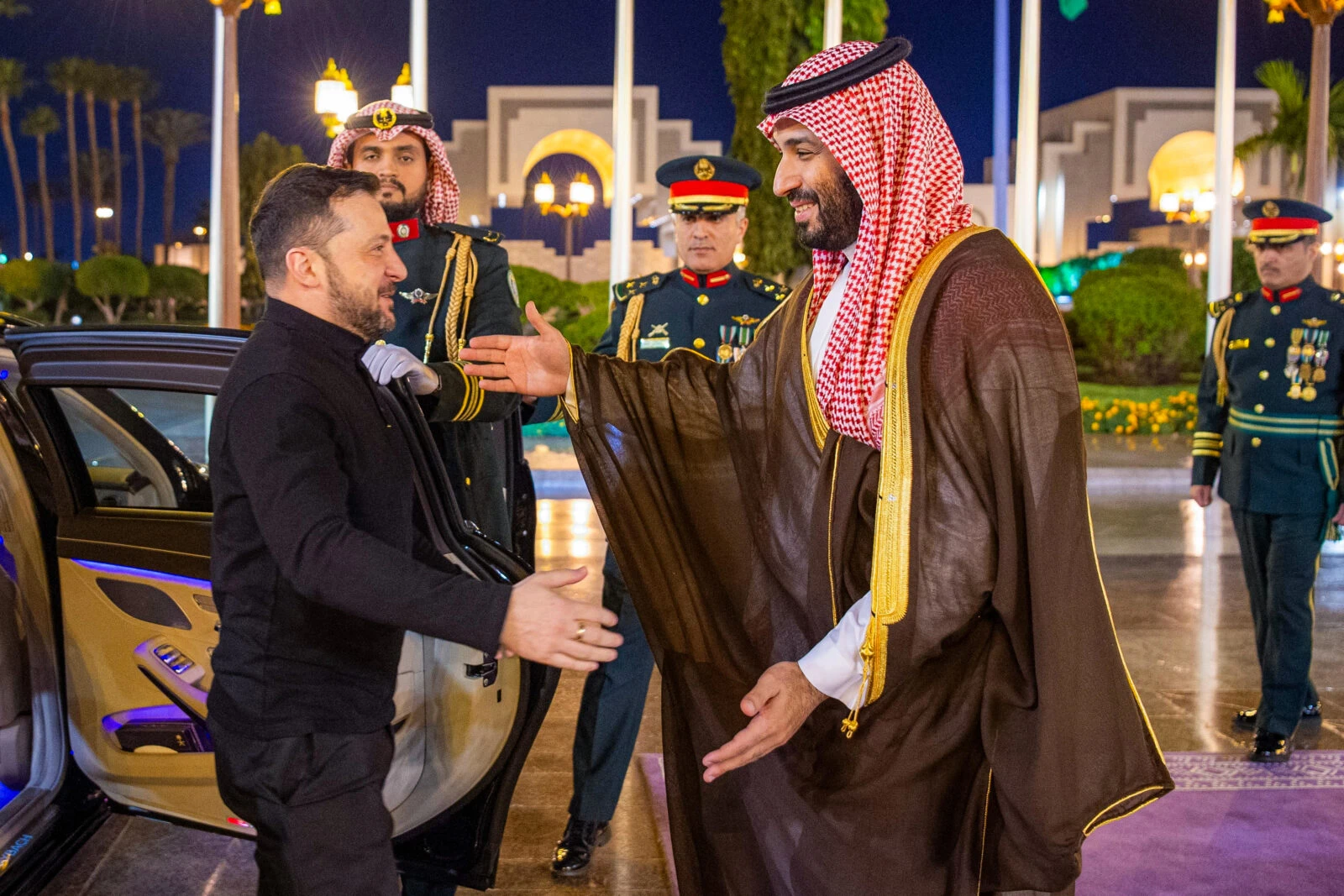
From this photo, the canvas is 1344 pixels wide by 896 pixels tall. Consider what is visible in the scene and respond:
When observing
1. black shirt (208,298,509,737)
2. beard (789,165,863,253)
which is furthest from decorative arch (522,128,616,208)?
black shirt (208,298,509,737)

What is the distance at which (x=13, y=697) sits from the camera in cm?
336

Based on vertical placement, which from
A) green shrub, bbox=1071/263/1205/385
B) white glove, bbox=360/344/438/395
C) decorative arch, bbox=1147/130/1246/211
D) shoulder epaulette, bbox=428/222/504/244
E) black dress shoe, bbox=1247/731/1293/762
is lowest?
black dress shoe, bbox=1247/731/1293/762

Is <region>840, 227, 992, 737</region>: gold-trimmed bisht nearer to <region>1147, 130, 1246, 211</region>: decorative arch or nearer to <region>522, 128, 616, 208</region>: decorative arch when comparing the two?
<region>522, 128, 616, 208</region>: decorative arch

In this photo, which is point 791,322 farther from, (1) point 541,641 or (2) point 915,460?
(1) point 541,641

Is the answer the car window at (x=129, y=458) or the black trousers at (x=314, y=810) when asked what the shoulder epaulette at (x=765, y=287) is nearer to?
the car window at (x=129, y=458)

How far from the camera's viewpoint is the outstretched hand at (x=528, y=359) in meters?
3.00

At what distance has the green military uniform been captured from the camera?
4070 mm

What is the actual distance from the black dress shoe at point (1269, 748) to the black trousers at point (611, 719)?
8.05 ft

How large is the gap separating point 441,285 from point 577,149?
32804 mm

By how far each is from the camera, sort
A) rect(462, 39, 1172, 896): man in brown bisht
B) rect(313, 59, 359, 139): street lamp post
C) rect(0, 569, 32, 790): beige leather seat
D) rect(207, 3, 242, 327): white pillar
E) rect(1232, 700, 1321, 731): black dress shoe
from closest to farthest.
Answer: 1. rect(462, 39, 1172, 896): man in brown bisht
2. rect(0, 569, 32, 790): beige leather seat
3. rect(1232, 700, 1321, 731): black dress shoe
4. rect(207, 3, 242, 327): white pillar
5. rect(313, 59, 359, 139): street lamp post

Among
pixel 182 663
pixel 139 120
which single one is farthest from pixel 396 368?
pixel 139 120

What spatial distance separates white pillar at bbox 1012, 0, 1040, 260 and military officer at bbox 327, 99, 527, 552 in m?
13.8

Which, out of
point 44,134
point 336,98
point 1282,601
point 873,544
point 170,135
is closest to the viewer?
point 873,544

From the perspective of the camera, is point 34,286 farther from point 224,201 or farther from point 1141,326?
point 1141,326
